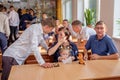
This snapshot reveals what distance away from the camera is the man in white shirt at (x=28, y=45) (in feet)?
9.04

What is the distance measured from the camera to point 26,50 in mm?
3031

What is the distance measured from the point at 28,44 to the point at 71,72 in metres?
0.77

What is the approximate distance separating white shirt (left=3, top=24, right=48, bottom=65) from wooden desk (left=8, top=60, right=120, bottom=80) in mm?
220

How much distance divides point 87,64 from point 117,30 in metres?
2.79

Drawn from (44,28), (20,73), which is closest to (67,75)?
(20,73)

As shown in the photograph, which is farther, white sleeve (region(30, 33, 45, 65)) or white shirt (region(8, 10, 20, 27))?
white shirt (region(8, 10, 20, 27))

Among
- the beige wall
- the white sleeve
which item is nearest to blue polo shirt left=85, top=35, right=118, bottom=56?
the white sleeve

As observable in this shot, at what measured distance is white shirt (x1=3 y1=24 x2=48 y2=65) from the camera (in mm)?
2754

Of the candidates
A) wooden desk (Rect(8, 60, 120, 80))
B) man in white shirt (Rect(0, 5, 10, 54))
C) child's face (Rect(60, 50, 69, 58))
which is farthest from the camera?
man in white shirt (Rect(0, 5, 10, 54))

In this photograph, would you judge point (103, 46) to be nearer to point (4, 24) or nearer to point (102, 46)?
point (102, 46)

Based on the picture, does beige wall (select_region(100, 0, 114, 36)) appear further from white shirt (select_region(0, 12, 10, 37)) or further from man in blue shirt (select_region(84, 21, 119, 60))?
white shirt (select_region(0, 12, 10, 37))

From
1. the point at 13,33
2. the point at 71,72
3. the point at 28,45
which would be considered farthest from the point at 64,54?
the point at 13,33

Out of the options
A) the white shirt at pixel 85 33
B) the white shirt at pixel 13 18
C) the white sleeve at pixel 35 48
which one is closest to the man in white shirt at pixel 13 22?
the white shirt at pixel 13 18

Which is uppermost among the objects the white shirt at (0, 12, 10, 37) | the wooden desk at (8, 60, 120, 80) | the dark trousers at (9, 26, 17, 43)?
the white shirt at (0, 12, 10, 37)
